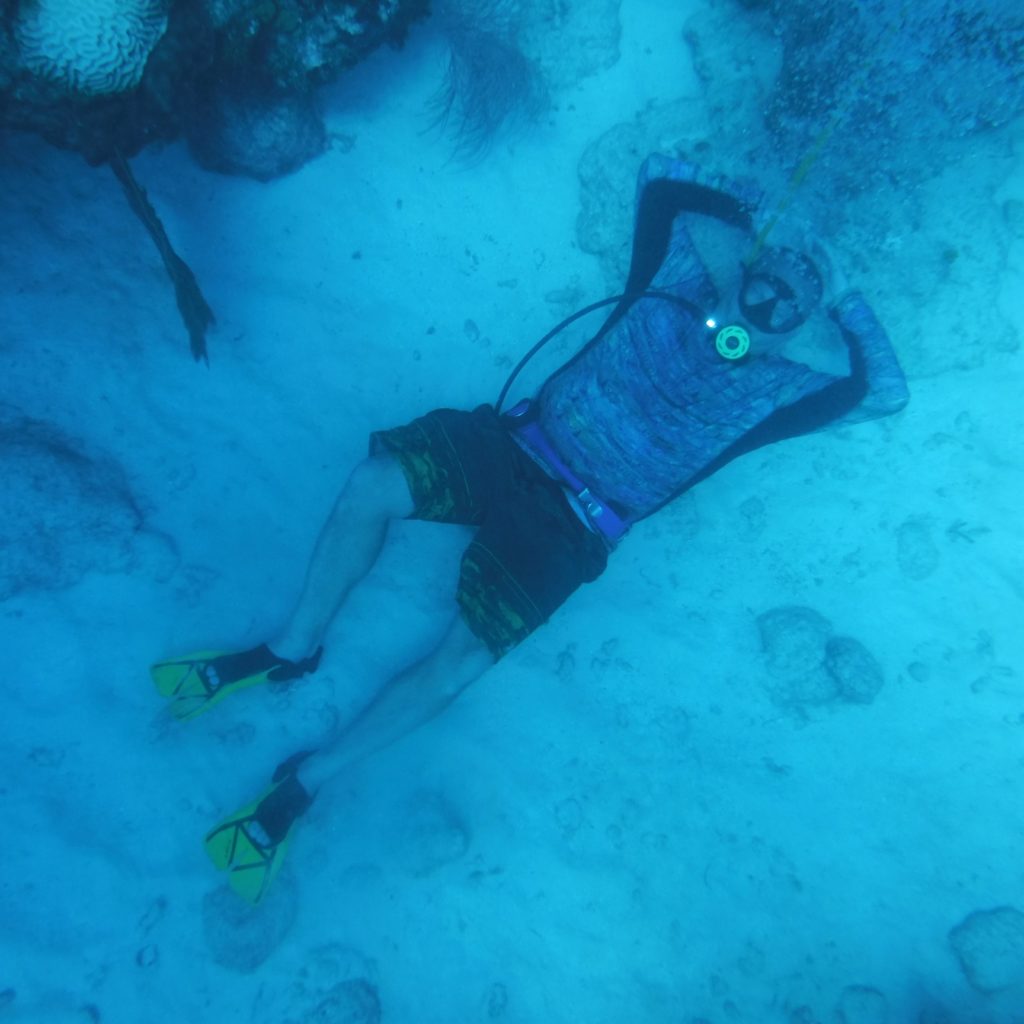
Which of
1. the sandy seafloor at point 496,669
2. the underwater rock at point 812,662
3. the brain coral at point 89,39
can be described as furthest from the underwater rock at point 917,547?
the brain coral at point 89,39

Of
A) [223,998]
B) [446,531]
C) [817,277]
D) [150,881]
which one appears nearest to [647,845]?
[446,531]

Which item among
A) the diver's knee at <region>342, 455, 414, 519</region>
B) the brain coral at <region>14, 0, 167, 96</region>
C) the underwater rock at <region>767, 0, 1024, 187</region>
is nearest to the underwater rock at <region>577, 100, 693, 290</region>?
the underwater rock at <region>767, 0, 1024, 187</region>

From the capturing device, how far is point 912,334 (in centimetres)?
411

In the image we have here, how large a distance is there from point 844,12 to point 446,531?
12.2ft

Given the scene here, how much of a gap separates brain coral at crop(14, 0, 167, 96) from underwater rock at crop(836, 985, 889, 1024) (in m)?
6.48

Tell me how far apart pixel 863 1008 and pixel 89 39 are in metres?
6.65

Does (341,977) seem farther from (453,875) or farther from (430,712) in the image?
(430,712)

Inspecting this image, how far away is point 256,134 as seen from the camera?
379cm

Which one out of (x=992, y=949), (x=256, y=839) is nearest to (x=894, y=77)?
(x=992, y=949)

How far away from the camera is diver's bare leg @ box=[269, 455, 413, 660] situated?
141 inches

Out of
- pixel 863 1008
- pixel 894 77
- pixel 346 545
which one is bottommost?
pixel 863 1008

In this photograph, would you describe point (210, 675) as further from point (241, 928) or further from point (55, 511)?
point (241, 928)

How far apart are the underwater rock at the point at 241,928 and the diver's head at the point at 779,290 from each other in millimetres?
4306

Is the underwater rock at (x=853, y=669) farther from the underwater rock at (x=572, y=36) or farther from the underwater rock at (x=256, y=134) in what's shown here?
the underwater rock at (x=256, y=134)
